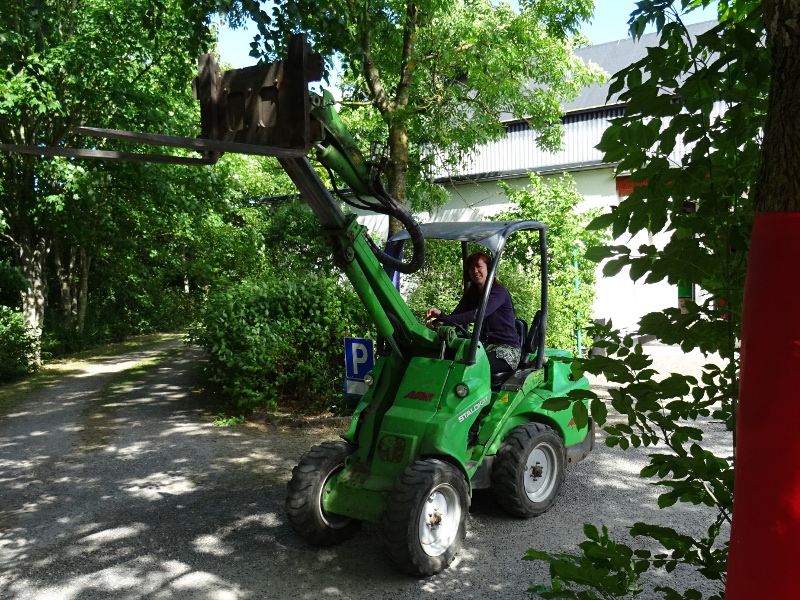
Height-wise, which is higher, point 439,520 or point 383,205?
point 383,205

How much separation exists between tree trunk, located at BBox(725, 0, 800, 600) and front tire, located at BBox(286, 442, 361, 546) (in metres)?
4.14

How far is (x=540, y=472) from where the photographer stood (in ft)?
19.5

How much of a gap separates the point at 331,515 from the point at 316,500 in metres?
0.18

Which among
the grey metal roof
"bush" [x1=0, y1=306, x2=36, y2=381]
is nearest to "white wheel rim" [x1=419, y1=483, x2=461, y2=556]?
"bush" [x1=0, y1=306, x2=36, y2=381]

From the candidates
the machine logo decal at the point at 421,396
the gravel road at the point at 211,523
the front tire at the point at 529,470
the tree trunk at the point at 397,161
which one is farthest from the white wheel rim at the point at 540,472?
the tree trunk at the point at 397,161

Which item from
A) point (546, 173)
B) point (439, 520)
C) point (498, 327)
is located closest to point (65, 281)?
point (546, 173)

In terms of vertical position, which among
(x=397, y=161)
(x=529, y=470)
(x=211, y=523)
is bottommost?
(x=211, y=523)

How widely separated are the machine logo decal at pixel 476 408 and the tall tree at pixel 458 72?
17.5 feet

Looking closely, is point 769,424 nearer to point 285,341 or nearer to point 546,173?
point 285,341

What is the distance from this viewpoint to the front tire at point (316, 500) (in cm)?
510

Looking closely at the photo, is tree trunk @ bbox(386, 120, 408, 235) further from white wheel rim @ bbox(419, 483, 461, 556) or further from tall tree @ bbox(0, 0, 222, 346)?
white wheel rim @ bbox(419, 483, 461, 556)

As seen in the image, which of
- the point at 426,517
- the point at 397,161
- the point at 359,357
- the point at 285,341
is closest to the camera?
the point at 426,517

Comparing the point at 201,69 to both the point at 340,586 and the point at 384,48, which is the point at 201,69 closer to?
the point at 340,586

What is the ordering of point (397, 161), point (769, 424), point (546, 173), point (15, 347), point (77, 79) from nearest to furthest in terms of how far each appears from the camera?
point (769, 424) → point (397, 161) → point (77, 79) → point (15, 347) → point (546, 173)
